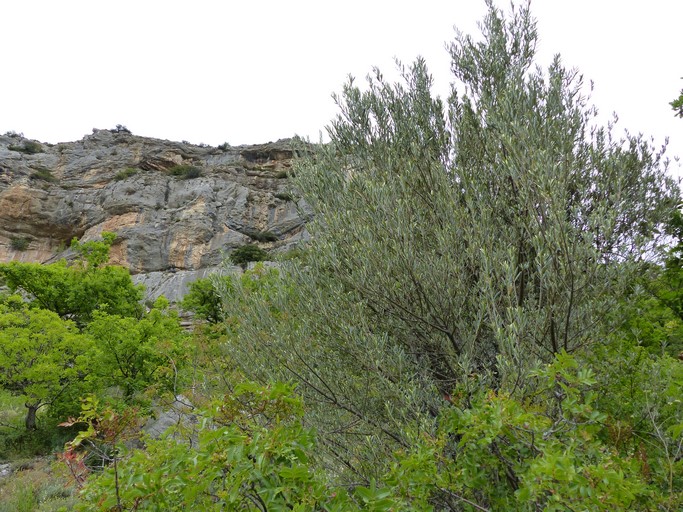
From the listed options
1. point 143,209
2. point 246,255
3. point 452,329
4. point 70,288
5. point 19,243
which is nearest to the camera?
point 452,329

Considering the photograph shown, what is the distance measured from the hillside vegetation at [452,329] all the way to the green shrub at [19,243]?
49573 millimetres

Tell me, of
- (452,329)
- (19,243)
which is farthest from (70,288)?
(19,243)

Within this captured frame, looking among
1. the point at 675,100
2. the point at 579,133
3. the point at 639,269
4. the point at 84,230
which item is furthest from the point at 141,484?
the point at 84,230

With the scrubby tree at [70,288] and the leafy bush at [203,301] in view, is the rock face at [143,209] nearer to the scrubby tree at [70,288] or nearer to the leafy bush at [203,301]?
the leafy bush at [203,301]

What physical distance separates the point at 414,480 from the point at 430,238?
2.67 m

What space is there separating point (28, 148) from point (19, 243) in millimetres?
21410

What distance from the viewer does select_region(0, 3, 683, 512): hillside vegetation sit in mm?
2412

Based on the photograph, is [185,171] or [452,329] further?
[185,171]

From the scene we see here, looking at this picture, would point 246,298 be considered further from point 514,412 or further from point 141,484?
point 514,412

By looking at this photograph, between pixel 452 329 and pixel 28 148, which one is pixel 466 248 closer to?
pixel 452 329

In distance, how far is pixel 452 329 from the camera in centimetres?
418

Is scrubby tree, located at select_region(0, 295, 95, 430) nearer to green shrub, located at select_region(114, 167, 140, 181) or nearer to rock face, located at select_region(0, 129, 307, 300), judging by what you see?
rock face, located at select_region(0, 129, 307, 300)

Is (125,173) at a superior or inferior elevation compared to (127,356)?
superior

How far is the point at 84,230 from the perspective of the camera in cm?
4578
